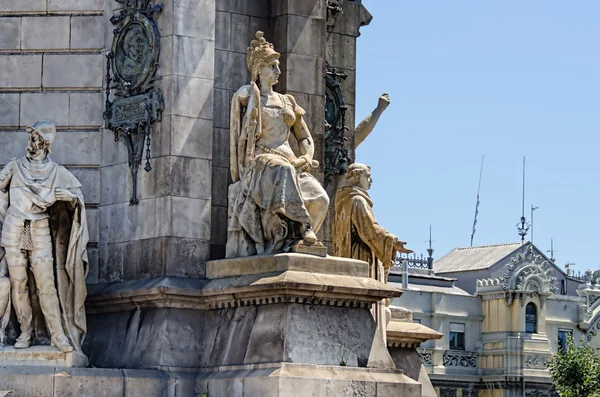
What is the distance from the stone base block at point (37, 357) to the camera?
23.5 m

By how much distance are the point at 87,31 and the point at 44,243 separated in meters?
3.70

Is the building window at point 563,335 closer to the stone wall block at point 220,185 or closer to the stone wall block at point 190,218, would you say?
the stone wall block at point 220,185

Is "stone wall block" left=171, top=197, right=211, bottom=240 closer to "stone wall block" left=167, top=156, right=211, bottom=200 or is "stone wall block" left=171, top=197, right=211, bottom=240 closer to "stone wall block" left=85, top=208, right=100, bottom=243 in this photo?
"stone wall block" left=167, top=156, right=211, bottom=200

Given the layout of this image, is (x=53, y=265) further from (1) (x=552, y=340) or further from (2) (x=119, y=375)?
(1) (x=552, y=340)

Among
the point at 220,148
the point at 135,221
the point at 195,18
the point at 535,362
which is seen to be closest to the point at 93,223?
the point at 135,221

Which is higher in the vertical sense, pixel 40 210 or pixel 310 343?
pixel 40 210

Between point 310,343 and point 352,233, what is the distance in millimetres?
4205

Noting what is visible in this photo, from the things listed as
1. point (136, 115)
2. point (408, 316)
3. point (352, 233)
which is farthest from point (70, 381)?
point (408, 316)

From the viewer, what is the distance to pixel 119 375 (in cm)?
2352

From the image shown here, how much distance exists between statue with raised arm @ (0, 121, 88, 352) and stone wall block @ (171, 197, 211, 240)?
4.15 ft

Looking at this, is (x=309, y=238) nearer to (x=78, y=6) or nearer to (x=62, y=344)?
(x=62, y=344)

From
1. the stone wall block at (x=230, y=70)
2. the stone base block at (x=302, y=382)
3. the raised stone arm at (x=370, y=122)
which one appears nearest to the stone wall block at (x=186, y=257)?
the stone base block at (x=302, y=382)

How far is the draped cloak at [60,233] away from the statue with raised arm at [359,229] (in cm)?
472

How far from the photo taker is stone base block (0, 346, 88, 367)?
925 inches
